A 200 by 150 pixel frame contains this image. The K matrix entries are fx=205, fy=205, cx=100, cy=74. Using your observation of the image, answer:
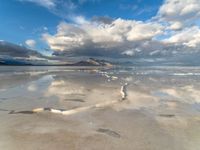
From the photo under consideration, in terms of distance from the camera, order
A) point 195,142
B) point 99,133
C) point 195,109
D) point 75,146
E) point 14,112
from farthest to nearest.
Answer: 1. point 195,109
2. point 14,112
3. point 99,133
4. point 195,142
5. point 75,146

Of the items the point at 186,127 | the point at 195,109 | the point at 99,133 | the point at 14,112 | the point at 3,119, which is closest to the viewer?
the point at 99,133

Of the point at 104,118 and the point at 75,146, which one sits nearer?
the point at 75,146

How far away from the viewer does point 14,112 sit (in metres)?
9.02

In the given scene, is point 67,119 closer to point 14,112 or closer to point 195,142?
point 14,112

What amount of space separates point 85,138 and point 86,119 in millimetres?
2064

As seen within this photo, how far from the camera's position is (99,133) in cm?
651

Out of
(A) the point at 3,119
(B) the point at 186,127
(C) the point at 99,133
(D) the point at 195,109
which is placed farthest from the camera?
(D) the point at 195,109

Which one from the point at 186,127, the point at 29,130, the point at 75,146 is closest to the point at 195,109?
the point at 186,127

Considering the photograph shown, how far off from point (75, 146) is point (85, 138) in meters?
0.62

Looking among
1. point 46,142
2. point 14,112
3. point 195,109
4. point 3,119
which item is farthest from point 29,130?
point 195,109

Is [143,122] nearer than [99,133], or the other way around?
[99,133]

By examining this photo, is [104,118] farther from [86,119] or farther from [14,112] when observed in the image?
[14,112]

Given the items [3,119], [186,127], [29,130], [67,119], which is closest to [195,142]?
[186,127]

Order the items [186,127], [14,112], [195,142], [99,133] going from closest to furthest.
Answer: [195,142]
[99,133]
[186,127]
[14,112]
